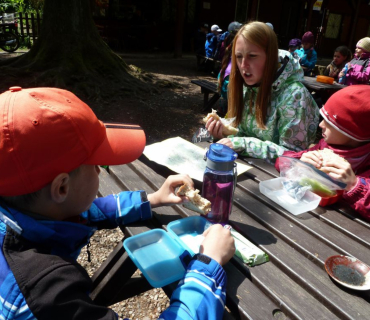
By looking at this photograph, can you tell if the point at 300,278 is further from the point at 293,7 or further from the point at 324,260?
the point at 293,7

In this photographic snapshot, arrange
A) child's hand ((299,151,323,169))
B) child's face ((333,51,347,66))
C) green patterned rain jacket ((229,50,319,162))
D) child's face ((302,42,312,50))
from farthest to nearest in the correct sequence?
child's face ((302,42,312,50)) < child's face ((333,51,347,66)) < green patterned rain jacket ((229,50,319,162)) < child's hand ((299,151,323,169))

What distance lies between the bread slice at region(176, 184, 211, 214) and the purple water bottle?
6cm

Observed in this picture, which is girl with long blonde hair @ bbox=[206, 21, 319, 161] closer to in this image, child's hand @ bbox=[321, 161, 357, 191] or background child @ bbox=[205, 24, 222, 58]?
child's hand @ bbox=[321, 161, 357, 191]

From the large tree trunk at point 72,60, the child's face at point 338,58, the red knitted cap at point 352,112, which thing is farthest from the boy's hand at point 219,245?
the child's face at point 338,58

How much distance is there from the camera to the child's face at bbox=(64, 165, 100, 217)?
1.08 metres

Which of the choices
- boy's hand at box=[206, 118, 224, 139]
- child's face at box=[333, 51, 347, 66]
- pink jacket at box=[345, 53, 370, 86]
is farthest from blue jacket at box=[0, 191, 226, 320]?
child's face at box=[333, 51, 347, 66]

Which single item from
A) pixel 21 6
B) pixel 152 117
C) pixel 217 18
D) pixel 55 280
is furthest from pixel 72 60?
pixel 21 6

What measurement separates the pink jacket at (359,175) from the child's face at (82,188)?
112 cm

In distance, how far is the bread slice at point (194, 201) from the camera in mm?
1329

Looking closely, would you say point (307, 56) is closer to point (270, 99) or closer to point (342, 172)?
point (270, 99)

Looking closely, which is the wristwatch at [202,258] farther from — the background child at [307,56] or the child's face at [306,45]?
the child's face at [306,45]

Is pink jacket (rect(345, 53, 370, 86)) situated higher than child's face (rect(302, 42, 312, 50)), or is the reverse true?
child's face (rect(302, 42, 312, 50))

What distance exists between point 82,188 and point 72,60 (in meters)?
6.64

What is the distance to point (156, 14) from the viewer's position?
1509 cm
